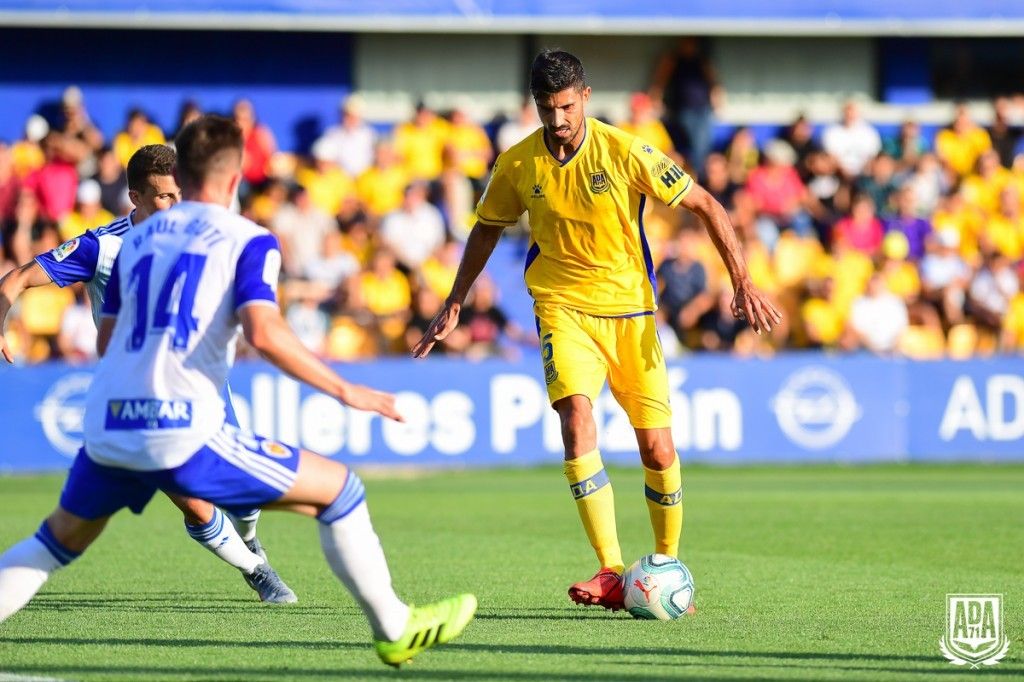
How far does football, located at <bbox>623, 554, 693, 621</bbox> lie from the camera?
7.66m

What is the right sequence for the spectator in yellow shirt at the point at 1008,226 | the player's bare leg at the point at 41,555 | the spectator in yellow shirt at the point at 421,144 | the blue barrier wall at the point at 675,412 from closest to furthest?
the player's bare leg at the point at 41,555
the blue barrier wall at the point at 675,412
the spectator in yellow shirt at the point at 421,144
the spectator in yellow shirt at the point at 1008,226

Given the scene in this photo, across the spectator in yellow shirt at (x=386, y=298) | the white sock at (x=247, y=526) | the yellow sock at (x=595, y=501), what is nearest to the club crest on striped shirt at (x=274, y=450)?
the yellow sock at (x=595, y=501)

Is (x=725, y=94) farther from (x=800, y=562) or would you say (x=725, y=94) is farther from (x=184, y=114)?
(x=800, y=562)

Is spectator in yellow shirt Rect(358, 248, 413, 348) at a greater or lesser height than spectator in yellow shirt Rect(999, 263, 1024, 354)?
greater

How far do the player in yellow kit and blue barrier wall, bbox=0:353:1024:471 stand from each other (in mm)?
9713

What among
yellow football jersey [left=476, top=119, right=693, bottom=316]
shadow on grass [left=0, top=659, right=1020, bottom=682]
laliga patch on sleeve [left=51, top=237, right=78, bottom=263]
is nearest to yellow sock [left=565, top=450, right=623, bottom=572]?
yellow football jersey [left=476, top=119, right=693, bottom=316]

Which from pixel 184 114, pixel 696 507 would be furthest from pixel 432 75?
pixel 696 507

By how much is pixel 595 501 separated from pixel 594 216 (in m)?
1.42

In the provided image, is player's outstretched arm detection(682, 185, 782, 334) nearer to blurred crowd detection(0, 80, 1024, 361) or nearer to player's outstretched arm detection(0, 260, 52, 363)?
player's outstretched arm detection(0, 260, 52, 363)

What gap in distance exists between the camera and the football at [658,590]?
7.66m

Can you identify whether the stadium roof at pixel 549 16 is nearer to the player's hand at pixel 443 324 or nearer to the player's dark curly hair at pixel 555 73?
the player's hand at pixel 443 324

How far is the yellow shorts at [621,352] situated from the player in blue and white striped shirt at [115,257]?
1715 millimetres

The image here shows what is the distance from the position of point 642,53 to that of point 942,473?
9.20 metres

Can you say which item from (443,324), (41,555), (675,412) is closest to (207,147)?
(41,555)
